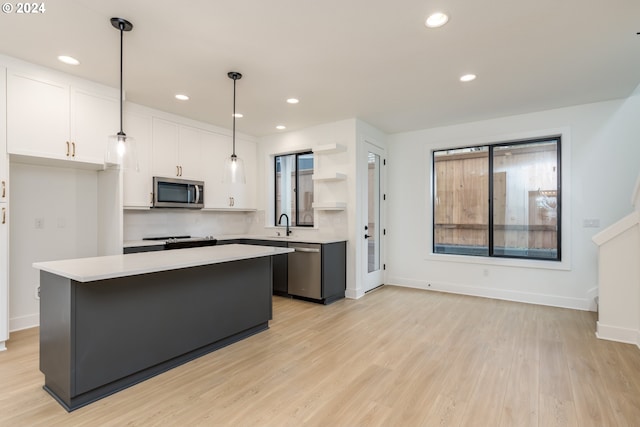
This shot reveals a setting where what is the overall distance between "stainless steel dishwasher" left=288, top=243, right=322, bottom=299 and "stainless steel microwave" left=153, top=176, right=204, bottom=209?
157cm

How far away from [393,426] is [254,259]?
198 cm

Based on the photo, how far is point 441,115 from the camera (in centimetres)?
468

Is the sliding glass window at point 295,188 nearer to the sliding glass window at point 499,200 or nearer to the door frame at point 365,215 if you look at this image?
the door frame at point 365,215

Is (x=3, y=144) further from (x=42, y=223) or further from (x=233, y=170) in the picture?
(x=233, y=170)

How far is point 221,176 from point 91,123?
6.60ft

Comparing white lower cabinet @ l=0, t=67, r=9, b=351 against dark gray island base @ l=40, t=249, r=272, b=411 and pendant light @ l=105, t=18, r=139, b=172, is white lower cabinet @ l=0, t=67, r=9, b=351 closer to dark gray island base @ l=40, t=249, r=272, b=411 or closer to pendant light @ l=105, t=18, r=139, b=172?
dark gray island base @ l=40, t=249, r=272, b=411

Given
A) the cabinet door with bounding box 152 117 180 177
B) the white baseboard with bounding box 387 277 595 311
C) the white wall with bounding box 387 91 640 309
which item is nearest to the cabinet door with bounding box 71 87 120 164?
the cabinet door with bounding box 152 117 180 177

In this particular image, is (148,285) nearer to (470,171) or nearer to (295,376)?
(295,376)

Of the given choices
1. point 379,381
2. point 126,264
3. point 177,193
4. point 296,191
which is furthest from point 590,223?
point 177,193

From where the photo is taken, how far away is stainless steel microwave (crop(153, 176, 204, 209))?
439cm

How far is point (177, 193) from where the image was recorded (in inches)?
182

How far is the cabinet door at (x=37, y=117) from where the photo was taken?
10.1 feet

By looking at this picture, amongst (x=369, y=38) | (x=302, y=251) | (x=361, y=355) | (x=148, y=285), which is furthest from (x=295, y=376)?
(x=369, y=38)

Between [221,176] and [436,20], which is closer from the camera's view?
[436,20]
